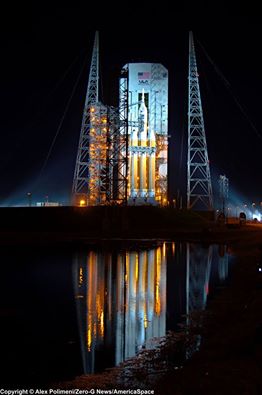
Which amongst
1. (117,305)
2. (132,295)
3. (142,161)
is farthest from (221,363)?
(142,161)

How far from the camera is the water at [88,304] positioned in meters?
11.2

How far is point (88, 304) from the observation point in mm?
17078

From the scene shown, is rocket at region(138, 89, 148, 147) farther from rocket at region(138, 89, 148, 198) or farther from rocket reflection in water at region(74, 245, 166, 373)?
rocket reflection in water at region(74, 245, 166, 373)

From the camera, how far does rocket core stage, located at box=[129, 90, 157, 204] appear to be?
226 ft

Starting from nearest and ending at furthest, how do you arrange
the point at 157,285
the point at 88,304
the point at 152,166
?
the point at 88,304, the point at 157,285, the point at 152,166

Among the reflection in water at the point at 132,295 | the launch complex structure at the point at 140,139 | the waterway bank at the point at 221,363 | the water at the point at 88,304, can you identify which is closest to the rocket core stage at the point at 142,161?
the launch complex structure at the point at 140,139

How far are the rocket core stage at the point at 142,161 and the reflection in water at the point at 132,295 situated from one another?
35.7m

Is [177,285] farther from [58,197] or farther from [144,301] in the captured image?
[58,197]

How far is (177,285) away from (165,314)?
5.57 meters

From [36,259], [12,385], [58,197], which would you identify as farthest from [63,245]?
[58,197]

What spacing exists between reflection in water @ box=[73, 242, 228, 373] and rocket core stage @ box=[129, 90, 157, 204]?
35678 millimetres

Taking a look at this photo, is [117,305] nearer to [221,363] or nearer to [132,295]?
[132,295]

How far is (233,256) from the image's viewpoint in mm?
31922

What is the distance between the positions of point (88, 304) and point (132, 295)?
2.24m
